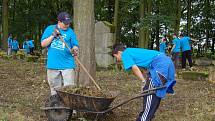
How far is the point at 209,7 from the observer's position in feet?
116

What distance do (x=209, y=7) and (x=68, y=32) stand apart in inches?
1205

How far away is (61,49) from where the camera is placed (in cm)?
661

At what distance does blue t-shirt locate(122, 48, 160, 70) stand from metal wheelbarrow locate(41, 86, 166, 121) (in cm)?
41

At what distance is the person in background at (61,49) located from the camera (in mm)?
6535

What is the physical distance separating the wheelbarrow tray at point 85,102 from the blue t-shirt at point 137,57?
68cm

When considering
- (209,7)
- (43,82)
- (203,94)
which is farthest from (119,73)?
(209,7)

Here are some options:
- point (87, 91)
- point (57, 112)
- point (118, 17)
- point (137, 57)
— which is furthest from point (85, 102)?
point (118, 17)

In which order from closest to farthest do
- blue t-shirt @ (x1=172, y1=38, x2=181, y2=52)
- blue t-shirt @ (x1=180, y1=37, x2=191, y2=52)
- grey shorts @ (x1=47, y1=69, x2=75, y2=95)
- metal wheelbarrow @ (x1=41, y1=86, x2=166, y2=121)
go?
metal wheelbarrow @ (x1=41, y1=86, x2=166, y2=121) < grey shorts @ (x1=47, y1=69, x2=75, y2=95) < blue t-shirt @ (x1=180, y1=37, x2=191, y2=52) < blue t-shirt @ (x1=172, y1=38, x2=181, y2=52)

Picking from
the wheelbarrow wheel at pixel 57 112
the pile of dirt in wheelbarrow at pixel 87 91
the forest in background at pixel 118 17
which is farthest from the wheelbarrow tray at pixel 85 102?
the forest in background at pixel 118 17

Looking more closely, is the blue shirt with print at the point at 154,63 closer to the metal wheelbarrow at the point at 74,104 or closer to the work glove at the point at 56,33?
the metal wheelbarrow at the point at 74,104

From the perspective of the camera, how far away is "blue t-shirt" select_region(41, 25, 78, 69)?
21.7ft

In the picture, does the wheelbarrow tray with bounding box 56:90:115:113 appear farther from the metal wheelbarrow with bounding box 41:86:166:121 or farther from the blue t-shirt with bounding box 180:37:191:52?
the blue t-shirt with bounding box 180:37:191:52

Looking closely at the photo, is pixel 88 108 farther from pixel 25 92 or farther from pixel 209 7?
pixel 209 7

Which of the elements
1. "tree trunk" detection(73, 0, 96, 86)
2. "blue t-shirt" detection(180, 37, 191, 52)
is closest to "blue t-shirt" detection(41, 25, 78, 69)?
"tree trunk" detection(73, 0, 96, 86)
